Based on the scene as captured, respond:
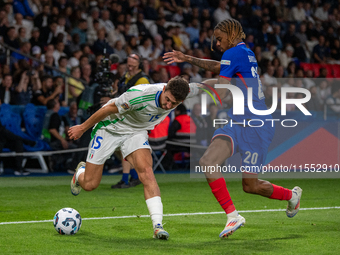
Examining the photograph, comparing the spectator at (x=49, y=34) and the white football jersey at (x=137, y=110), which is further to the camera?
the spectator at (x=49, y=34)

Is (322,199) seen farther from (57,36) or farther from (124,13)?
(124,13)

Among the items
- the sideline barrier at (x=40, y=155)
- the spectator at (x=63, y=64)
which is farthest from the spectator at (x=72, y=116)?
the spectator at (x=63, y=64)

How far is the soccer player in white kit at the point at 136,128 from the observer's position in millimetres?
5578

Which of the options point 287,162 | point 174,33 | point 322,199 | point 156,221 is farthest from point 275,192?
point 174,33

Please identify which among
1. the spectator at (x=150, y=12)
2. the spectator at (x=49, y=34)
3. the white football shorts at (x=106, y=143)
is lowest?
the white football shorts at (x=106, y=143)

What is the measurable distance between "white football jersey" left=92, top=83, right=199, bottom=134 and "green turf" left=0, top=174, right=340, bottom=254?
1.17m

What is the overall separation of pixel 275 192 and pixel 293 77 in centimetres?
1193

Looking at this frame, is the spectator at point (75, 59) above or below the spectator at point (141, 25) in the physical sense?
below

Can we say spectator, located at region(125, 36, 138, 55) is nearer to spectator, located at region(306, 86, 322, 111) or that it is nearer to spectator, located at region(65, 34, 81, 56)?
spectator, located at region(65, 34, 81, 56)

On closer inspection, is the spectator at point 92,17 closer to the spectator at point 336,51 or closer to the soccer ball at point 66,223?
the spectator at point 336,51

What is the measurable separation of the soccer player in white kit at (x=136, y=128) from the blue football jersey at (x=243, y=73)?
430 millimetres

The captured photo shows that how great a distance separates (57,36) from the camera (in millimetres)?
14617

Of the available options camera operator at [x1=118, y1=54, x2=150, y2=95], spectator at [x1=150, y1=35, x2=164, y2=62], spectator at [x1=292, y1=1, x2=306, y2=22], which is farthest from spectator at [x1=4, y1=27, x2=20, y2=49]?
spectator at [x1=292, y1=1, x2=306, y2=22]

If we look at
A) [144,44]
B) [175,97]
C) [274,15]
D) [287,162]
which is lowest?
→ [287,162]
